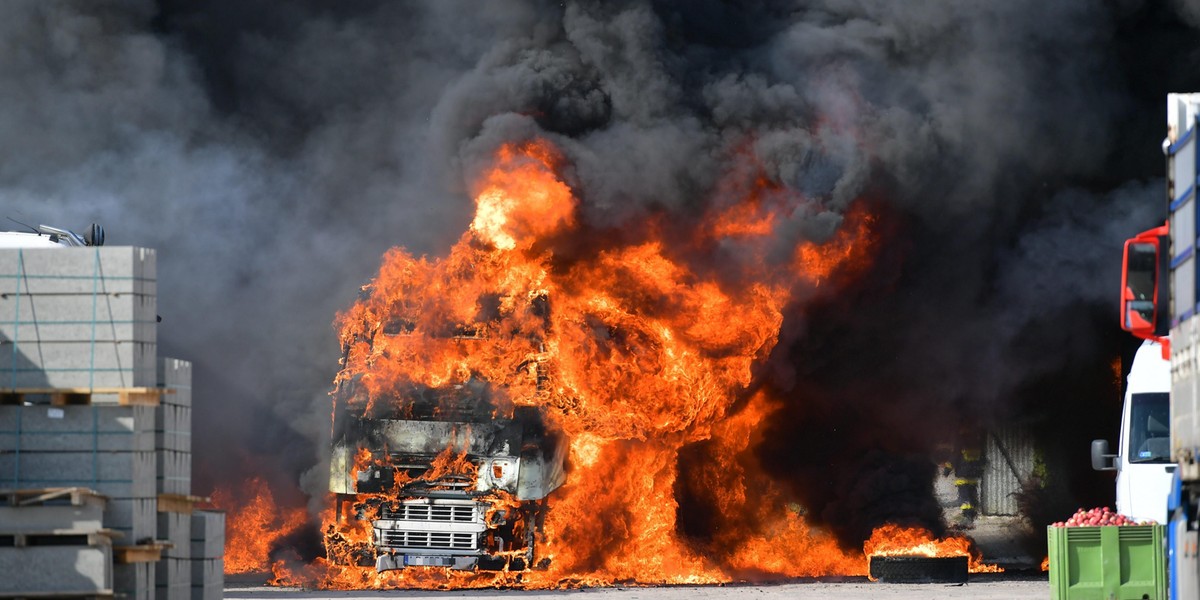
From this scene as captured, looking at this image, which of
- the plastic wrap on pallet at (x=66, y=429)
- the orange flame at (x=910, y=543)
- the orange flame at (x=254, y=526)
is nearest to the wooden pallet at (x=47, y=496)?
the plastic wrap on pallet at (x=66, y=429)

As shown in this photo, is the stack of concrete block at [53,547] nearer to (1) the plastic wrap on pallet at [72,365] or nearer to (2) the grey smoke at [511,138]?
(1) the plastic wrap on pallet at [72,365]

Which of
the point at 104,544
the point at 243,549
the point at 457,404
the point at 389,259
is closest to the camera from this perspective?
the point at 104,544

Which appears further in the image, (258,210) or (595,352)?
(258,210)

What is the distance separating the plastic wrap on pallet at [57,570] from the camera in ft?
45.9

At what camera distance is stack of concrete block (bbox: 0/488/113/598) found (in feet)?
45.9

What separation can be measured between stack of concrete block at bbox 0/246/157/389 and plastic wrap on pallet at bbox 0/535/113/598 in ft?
4.92

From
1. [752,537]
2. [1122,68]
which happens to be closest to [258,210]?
[752,537]

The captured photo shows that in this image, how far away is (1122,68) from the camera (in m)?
29.9

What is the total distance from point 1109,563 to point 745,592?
817cm

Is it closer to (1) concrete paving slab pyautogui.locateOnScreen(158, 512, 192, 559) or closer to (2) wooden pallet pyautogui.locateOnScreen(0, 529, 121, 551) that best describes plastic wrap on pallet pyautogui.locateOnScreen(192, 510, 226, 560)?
(1) concrete paving slab pyautogui.locateOnScreen(158, 512, 192, 559)

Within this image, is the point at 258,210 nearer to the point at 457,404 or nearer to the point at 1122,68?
the point at 457,404

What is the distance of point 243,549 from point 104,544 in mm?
15637

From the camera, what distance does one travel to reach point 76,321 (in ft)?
48.9

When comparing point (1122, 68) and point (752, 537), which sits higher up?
point (1122, 68)
